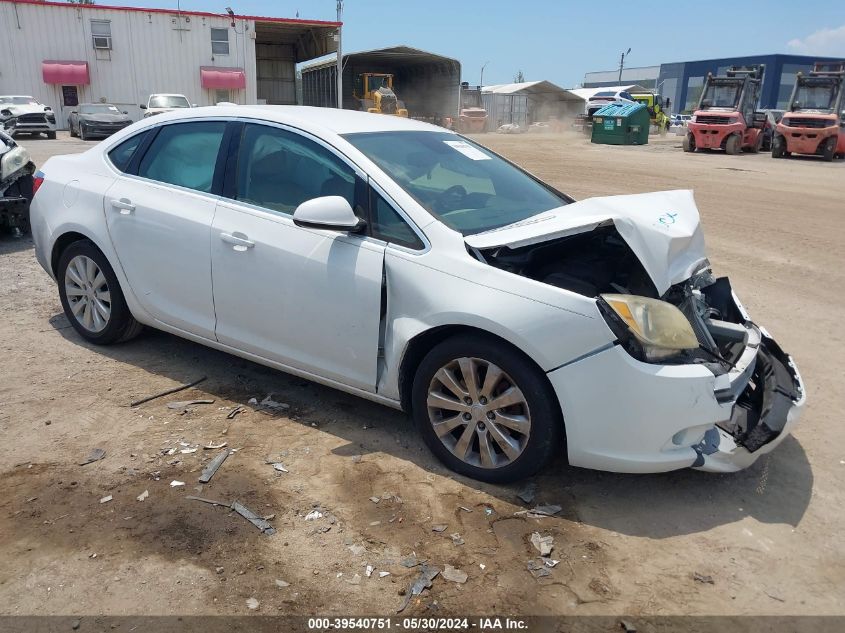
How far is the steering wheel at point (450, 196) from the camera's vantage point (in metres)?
3.69

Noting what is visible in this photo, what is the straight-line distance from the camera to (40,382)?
4496 mm

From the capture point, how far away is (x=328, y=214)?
11.3 feet

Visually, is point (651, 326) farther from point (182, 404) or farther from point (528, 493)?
point (182, 404)

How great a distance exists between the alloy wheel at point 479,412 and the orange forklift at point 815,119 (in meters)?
25.5

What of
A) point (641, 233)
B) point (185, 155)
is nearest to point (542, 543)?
point (641, 233)

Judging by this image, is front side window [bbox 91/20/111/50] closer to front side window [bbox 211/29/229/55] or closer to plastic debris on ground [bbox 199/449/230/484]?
front side window [bbox 211/29/229/55]

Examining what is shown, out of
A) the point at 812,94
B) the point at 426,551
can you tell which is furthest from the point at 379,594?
the point at 812,94

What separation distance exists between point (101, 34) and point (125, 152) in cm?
3640

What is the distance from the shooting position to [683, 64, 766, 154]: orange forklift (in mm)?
25750

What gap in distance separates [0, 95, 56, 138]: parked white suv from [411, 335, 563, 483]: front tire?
2895cm

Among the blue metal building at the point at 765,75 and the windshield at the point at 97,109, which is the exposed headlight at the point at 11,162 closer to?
the windshield at the point at 97,109

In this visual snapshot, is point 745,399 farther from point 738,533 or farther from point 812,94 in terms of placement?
point 812,94

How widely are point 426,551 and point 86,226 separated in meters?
3.31

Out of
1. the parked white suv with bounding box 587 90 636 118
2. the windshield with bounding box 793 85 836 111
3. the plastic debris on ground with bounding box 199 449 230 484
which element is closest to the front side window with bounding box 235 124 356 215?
the plastic debris on ground with bounding box 199 449 230 484
